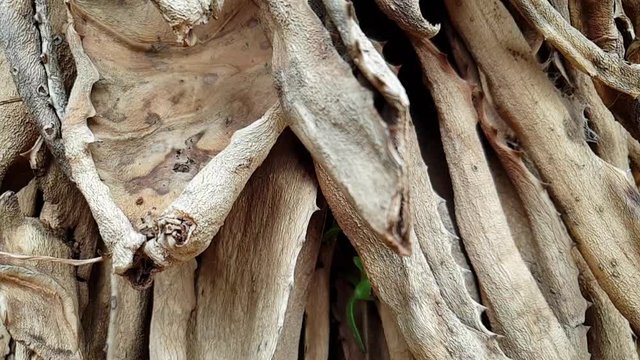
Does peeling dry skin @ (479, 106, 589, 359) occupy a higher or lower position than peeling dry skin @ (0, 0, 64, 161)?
higher

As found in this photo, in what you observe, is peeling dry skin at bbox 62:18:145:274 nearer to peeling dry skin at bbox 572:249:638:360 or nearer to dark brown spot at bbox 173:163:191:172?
dark brown spot at bbox 173:163:191:172

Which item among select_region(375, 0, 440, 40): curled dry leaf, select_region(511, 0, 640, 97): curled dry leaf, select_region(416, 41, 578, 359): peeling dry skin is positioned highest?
select_region(511, 0, 640, 97): curled dry leaf

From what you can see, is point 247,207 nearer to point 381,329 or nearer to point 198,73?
point 198,73

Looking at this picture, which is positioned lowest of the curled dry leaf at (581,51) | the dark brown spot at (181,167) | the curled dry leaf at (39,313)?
the curled dry leaf at (39,313)

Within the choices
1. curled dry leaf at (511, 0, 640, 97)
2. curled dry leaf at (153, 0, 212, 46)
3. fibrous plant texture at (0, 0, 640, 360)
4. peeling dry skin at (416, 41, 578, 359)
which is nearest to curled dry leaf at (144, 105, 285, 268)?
fibrous plant texture at (0, 0, 640, 360)

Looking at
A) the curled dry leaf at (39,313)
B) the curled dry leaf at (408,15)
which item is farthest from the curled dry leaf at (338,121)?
the curled dry leaf at (39,313)

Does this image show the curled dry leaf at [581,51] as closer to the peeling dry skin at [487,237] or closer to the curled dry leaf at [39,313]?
the peeling dry skin at [487,237]
